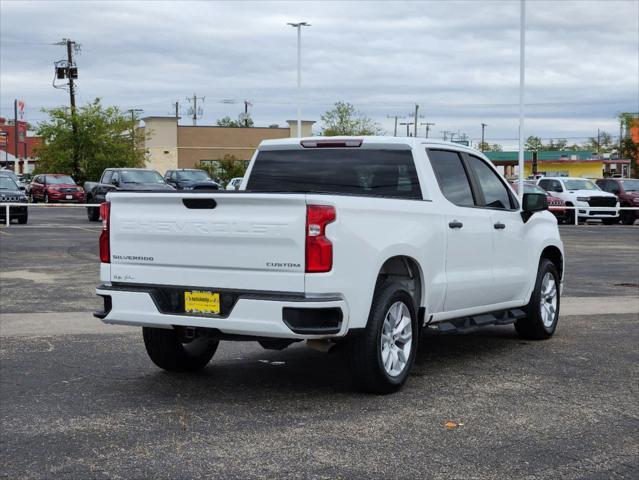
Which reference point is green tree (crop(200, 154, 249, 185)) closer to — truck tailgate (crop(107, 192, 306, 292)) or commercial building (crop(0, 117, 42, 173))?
commercial building (crop(0, 117, 42, 173))

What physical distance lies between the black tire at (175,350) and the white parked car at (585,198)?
31.8 m

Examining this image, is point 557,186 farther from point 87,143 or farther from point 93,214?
point 87,143

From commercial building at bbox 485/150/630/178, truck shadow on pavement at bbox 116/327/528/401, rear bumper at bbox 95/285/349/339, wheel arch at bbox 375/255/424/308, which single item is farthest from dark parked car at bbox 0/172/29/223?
commercial building at bbox 485/150/630/178

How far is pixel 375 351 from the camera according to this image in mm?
7066

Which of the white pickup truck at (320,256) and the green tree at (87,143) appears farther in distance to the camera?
the green tree at (87,143)

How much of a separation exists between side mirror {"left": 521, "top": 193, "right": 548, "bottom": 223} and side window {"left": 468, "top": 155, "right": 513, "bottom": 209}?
0.47 ft

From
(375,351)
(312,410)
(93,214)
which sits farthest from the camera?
(93,214)

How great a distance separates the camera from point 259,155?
8.95 m

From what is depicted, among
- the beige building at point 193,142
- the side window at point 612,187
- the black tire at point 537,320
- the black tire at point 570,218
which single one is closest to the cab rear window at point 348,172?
the black tire at point 537,320

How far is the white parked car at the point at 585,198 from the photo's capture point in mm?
38438

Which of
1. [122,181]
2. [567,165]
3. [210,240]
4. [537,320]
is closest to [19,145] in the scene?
[567,165]

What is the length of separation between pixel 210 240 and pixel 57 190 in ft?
151

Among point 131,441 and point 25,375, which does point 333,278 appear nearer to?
point 131,441

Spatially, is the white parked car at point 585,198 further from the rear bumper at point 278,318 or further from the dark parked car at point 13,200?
the rear bumper at point 278,318
